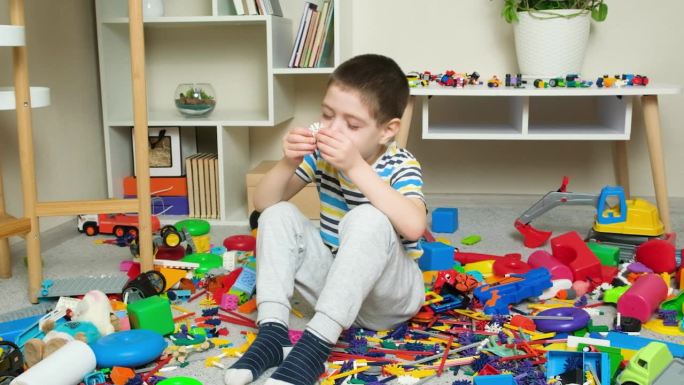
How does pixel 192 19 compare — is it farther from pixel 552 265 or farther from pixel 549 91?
pixel 552 265

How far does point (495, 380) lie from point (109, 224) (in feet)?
4.33

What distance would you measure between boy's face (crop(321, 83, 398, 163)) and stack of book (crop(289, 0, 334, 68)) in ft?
3.14

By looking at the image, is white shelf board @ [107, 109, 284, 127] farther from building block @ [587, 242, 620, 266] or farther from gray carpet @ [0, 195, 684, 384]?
building block @ [587, 242, 620, 266]

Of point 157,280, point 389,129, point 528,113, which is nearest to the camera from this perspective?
point 389,129

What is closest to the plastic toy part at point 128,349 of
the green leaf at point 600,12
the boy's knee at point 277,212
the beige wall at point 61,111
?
the boy's knee at point 277,212

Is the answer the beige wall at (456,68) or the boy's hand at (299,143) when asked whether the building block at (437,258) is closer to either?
the boy's hand at (299,143)

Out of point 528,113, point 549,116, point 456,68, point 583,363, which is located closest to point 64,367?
point 583,363

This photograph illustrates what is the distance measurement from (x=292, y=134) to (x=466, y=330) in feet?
1.54

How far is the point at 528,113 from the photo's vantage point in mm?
2100

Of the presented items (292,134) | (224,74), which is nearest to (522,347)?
(292,134)

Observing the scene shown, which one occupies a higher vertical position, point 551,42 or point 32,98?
point 551,42

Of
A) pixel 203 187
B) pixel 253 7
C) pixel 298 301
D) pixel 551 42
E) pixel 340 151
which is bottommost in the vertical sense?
pixel 298 301

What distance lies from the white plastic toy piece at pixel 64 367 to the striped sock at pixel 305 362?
288 millimetres

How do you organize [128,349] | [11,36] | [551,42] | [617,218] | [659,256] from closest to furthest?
[128,349] → [11,36] → [659,256] → [617,218] → [551,42]
